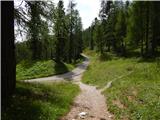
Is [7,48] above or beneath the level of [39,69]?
above

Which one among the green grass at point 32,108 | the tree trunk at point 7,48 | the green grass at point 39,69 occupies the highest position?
the tree trunk at point 7,48

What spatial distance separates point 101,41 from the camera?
76.2 m

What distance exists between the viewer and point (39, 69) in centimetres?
5044

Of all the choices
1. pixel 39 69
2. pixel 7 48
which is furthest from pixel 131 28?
pixel 7 48

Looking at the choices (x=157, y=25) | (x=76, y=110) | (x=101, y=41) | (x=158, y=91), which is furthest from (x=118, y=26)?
(x=76, y=110)

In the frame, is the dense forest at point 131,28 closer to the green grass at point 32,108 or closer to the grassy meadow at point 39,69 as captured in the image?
the grassy meadow at point 39,69

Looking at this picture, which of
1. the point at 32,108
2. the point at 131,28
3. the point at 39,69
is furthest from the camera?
the point at 131,28

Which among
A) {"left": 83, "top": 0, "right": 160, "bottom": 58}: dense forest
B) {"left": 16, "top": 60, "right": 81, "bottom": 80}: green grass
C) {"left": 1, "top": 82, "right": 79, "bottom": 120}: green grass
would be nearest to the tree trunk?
{"left": 1, "top": 82, "right": 79, "bottom": 120}: green grass

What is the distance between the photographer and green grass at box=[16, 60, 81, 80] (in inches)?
1884

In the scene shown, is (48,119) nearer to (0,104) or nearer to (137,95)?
(0,104)

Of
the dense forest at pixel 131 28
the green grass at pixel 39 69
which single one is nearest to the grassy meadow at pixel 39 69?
the green grass at pixel 39 69

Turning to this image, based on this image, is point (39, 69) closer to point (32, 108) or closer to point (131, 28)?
point (131, 28)

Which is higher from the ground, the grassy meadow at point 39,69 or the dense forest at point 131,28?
the dense forest at point 131,28

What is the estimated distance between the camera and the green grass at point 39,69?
157 ft
